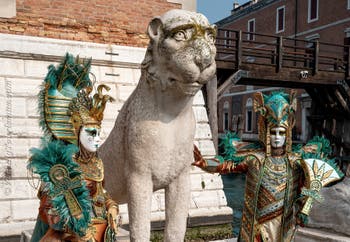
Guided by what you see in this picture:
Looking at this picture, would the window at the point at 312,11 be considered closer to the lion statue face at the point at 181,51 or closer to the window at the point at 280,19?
the window at the point at 280,19

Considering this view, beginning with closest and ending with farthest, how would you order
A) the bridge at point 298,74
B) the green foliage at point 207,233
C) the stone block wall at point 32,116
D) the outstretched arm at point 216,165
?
1. the outstretched arm at point 216,165
2. the stone block wall at point 32,116
3. the green foliage at point 207,233
4. the bridge at point 298,74

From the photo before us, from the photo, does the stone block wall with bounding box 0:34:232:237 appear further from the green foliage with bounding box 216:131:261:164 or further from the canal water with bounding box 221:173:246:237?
the canal water with bounding box 221:173:246:237

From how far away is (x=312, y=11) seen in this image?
24.8m

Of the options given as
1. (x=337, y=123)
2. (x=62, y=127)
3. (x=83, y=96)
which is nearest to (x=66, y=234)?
(x=62, y=127)

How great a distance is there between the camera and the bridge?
10.6 metres

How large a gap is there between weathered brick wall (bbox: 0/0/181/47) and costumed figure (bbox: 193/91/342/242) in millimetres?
3756

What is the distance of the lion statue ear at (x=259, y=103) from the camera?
346 cm

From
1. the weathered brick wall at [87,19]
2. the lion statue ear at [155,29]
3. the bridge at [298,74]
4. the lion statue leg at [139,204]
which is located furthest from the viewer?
the bridge at [298,74]

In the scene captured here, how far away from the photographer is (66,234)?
238cm

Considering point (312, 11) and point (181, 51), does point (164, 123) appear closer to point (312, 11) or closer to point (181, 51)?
point (181, 51)

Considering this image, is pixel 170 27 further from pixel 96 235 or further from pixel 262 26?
pixel 262 26

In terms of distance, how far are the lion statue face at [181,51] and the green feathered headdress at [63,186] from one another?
734 millimetres

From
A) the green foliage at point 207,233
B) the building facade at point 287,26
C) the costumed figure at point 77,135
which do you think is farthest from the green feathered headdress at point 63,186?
the building facade at point 287,26

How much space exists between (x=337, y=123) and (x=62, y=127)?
1391 cm
